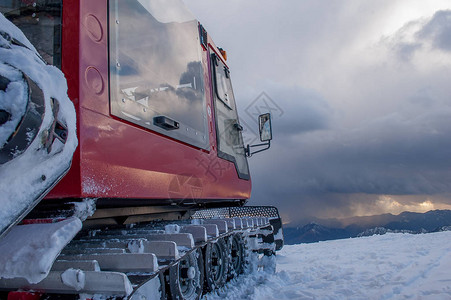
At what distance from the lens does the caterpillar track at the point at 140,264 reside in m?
1.40

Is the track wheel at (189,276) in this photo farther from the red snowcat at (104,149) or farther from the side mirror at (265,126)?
the side mirror at (265,126)

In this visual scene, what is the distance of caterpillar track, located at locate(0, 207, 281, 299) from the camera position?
140 centimetres

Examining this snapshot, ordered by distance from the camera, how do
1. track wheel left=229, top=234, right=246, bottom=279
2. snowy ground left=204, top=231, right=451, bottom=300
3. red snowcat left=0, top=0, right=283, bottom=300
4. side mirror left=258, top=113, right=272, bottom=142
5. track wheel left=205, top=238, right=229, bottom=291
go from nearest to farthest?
red snowcat left=0, top=0, right=283, bottom=300 < track wheel left=205, top=238, right=229, bottom=291 < snowy ground left=204, top=231, right=451, bottom=300 < track wheel left=229, top=234, right=246, bottom=279 < side mirror left=258, top=113, right=272, bottom=142

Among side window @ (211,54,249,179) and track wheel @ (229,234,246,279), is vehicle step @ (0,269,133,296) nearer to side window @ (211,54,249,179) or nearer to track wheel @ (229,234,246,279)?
side window @ (211,54,249,179)

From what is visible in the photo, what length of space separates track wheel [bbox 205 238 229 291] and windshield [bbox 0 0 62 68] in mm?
2098

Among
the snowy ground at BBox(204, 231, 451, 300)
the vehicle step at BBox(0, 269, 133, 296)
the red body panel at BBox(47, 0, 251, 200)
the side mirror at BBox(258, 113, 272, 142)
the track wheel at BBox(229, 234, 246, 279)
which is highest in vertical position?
the side mirror at BBox(258, 113, 272, 142)

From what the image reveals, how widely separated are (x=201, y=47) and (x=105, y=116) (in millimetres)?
2054

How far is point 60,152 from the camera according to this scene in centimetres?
120

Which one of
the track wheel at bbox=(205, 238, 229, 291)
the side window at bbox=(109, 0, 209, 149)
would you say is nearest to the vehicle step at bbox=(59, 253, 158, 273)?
the side window at bbox=(109, 0, 209, 149)

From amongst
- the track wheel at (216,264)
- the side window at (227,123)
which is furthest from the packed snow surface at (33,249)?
the side window at (227,123)

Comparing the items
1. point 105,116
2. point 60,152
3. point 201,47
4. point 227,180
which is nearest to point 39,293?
point 60,152

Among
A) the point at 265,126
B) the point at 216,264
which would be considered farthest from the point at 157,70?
the point at 265,126

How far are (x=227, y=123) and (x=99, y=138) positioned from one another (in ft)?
8.43

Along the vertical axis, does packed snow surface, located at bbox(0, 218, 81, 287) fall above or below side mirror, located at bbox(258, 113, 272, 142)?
below
